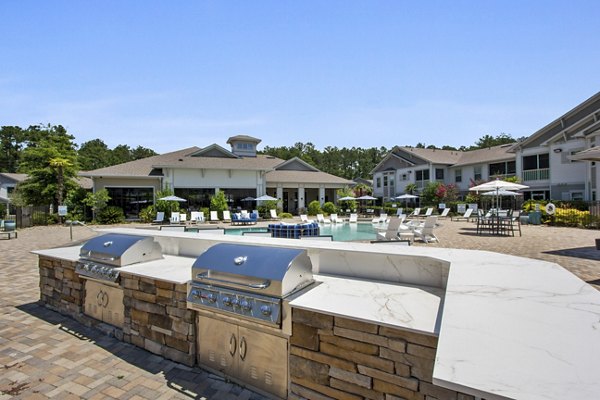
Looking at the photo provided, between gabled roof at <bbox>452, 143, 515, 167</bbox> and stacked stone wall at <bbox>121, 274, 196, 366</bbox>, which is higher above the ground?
gabled roof at <bbox>452, 143, 515, 167</bbox>

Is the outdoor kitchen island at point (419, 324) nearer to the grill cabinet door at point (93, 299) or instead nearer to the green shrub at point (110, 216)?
the grill cabinet door at point (93, 299)

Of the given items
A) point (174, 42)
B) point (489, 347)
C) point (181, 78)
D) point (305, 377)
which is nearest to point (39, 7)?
point (174, 42)

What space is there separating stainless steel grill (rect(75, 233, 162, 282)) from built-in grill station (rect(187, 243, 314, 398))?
4.42 ft

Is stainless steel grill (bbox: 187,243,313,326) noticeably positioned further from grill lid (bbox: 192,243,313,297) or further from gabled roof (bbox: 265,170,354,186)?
gabled roof (bbox: 265,170,354,186)

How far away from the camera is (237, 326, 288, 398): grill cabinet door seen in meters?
2.70

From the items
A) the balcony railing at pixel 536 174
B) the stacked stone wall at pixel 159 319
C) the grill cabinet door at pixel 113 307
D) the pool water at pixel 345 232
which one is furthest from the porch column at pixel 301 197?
the stacked stone wall at pixel 159 319

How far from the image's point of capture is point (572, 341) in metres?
1.33

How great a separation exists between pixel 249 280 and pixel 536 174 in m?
29.0

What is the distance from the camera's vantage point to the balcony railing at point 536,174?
79.4 ft

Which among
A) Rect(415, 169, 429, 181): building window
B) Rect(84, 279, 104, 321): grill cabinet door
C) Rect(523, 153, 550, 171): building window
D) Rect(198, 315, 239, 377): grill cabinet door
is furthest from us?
Rect(415, 169, 429, 181): building window

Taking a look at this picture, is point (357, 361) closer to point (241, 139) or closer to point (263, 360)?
point (263, 360)

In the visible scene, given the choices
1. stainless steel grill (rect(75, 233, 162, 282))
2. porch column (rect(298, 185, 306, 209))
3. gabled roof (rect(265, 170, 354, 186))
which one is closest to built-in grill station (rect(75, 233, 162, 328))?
stainless steel grill (rect(75, 233, 162, 282))

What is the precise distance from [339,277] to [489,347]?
199 centimetres

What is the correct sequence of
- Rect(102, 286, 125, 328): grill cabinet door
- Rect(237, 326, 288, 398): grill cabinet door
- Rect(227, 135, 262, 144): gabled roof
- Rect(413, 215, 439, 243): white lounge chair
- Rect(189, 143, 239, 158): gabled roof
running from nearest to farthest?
Rect(237, 326, 288, 398): grill cabinet door, Rect(102, 286, 125, 328): grill cabinet door, Rect(413, 215, 439, 243): white lounge chair, Rect(189, 143, 239, 158): gabled roof, Rect(227, 135, 262, 144): gabled roof
